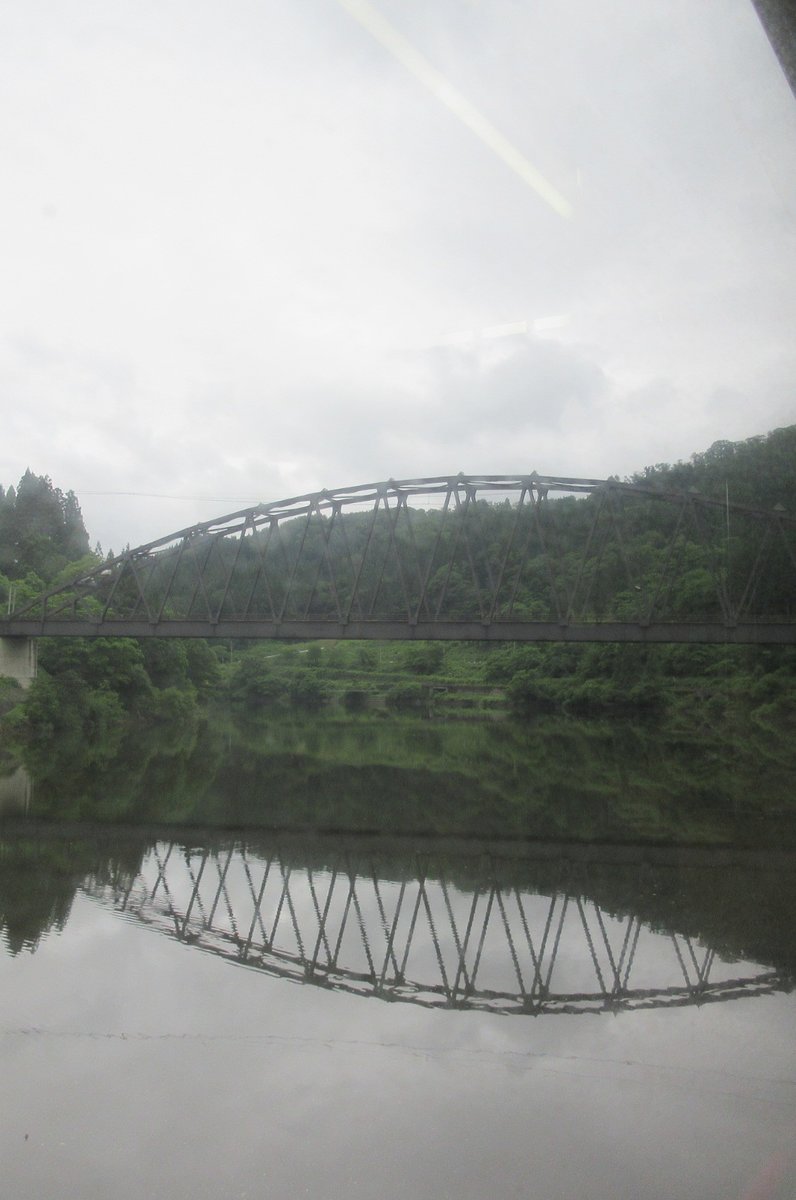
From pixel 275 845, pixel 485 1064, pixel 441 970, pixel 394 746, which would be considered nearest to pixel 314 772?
pixel 394 746

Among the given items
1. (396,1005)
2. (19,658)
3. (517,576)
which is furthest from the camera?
(19,658)

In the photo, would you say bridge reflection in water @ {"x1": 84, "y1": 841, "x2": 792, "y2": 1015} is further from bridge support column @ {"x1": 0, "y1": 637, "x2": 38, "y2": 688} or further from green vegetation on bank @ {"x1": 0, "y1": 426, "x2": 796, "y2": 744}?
bridge support column @ {"x1": 0, "y1": 637, "x2": 38, "y2": 688}

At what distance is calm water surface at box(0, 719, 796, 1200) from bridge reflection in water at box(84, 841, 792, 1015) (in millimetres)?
69

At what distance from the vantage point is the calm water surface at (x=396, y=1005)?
8836 mm

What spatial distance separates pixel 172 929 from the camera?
17.0 metres

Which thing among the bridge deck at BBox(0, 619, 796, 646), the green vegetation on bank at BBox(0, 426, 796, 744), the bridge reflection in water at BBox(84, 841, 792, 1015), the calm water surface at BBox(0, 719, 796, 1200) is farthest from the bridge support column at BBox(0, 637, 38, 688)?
the bridge reflection in water at BBox(84, 841, 792, 1015)

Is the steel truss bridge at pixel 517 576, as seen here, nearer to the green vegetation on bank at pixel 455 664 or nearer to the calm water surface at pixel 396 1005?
the green vegetation on bank at pixel 455 664

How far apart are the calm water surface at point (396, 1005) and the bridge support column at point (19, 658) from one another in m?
30.7

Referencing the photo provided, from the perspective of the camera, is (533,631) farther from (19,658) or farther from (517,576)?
(19,658)

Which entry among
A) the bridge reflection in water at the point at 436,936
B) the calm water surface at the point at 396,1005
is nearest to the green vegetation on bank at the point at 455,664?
the calm water surface at the point at 396,1005

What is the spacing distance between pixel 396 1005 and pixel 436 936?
333 cm

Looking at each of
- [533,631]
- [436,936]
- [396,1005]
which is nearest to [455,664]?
[533,631]

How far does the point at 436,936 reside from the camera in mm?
16375

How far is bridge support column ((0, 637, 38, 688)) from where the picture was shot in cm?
5809
